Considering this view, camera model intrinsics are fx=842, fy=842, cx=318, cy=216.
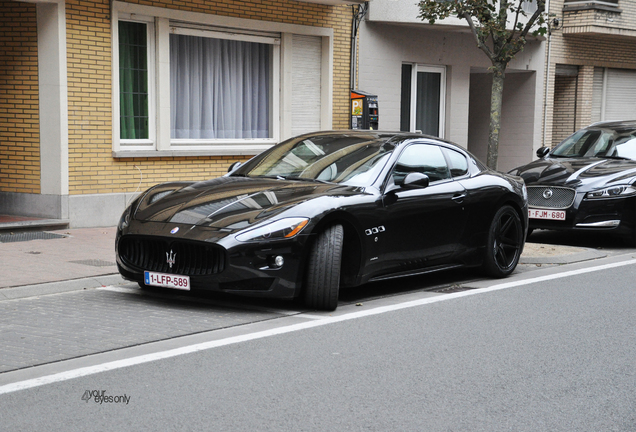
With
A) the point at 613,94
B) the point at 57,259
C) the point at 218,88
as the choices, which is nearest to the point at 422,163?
the point at 57,259

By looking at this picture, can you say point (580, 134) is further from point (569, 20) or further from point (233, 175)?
point (569, 20)

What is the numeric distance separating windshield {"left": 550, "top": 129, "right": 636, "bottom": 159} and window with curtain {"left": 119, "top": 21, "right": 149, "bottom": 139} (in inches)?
248

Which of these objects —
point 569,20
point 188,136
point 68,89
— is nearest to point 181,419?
point 68,89

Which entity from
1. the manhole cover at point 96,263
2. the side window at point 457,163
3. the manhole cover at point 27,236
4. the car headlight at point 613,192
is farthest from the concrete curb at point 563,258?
the manhole cover at point 27,236

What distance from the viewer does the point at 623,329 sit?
6.37 metres

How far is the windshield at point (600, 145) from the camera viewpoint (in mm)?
12027

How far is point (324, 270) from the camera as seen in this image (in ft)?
21.4

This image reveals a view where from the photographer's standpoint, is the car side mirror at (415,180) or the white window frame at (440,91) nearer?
the car side mirror at (415,180)

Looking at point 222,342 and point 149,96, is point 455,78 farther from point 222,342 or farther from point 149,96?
point 222,342

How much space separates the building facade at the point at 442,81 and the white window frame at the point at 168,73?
1362mm

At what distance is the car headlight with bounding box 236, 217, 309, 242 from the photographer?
6.28 m

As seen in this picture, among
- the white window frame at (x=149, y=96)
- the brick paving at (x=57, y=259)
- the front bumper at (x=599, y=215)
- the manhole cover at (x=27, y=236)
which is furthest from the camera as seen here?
the white window frame at (x=149, y=96)

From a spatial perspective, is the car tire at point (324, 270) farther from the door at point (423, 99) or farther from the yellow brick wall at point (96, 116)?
the door at point (423, 99)

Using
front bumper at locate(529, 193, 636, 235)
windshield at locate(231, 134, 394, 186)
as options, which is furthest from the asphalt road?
front bumper at locate(529, 193, 636, 235)
